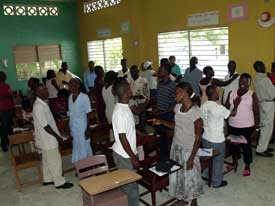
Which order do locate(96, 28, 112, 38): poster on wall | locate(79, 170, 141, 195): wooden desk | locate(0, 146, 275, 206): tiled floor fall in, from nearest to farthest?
locate(79, 170, 141, 195): wooden desk
locate(0, 146, 275, 206): tiled floor
locate(96, 28, 112, 38): poster on wall

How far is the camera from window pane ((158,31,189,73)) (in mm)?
7602

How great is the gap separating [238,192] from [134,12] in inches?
241

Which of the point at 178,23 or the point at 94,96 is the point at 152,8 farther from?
the point at 94,96

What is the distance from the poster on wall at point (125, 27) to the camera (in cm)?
895

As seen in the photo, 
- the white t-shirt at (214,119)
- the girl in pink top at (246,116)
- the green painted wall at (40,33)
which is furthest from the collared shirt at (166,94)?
the green painted wall at (40,33)

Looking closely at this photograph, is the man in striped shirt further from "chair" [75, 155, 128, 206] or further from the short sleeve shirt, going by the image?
"chair" [75, 155, 128, 206]

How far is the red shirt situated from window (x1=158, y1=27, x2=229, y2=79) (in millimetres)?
4073

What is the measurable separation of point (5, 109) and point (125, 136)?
165 inches

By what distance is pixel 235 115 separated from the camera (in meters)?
4.25

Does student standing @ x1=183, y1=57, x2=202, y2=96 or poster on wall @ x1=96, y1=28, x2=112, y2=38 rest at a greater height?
poster on wall @ x1=96, y1=28, x2=112, y2=38

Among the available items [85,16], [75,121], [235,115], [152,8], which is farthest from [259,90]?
[85,16]

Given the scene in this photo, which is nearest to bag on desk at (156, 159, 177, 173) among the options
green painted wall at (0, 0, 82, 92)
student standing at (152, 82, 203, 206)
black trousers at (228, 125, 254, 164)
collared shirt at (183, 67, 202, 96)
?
student standing at (152, 82, 203, 206)

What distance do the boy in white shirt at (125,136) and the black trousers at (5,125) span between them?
4.07m

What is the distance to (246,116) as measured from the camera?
4250mm
